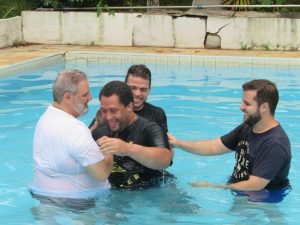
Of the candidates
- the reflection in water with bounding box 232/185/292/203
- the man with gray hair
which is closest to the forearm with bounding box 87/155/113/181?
the man with gray hair

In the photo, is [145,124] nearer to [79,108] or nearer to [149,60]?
[79,108]

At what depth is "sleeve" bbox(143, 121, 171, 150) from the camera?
471cm

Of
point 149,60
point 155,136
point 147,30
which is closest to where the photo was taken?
point 155,136

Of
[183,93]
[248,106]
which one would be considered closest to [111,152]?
[248,106]

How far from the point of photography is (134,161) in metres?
5.02

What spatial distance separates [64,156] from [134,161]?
0.91m

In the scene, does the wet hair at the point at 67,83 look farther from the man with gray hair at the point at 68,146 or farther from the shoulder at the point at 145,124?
the shoulder at the point at 145,124

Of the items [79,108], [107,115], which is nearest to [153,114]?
[107,115]

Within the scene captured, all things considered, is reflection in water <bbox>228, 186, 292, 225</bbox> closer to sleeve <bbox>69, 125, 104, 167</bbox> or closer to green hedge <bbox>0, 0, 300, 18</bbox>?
sleeve <bbox>69, 125, 104, 167</bbox>

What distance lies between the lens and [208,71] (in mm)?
13078

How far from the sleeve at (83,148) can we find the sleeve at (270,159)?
1.27m

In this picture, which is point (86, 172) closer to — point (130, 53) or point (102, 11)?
point (130, 53)

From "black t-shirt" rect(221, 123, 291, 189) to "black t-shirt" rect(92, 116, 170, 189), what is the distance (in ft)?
2.13

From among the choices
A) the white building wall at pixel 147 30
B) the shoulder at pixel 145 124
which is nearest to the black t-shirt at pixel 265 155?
the shoulder at pixel 145 124
